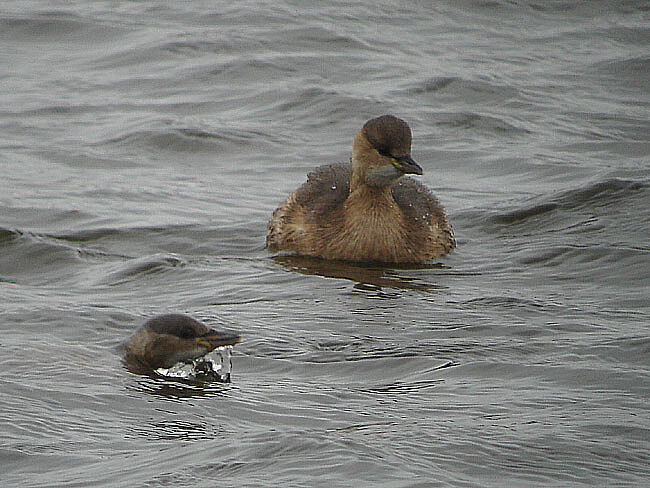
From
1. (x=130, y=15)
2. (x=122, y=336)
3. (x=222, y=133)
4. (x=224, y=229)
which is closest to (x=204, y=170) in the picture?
(x=222, y=133)

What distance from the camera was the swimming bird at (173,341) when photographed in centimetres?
769

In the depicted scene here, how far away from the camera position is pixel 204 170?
45.1ft

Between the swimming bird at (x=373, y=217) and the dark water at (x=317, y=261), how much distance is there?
0.81 ft

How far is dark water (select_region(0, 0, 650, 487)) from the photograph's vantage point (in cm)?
638

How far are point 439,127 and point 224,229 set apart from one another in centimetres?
417

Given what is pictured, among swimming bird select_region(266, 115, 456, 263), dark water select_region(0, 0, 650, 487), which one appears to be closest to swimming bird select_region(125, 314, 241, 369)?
dark water select_region(0, 0, 650, 487)

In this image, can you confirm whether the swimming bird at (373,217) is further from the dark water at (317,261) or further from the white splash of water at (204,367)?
the white splash of water at (204,367)

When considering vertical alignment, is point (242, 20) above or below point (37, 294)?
above

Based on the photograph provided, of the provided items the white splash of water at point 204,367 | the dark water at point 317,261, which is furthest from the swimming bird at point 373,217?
the white splash of water at point 204,367

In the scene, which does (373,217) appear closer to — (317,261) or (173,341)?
(317,261)

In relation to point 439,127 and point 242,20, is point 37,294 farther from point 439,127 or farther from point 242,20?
point 242,20

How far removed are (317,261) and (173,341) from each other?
3237mm

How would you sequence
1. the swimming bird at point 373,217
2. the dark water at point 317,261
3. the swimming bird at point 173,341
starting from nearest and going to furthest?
the dark water at point 317,261, the swimming bird at point 173,341, the swimming bird at point 373,217

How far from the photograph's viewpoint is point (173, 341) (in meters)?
7.74
